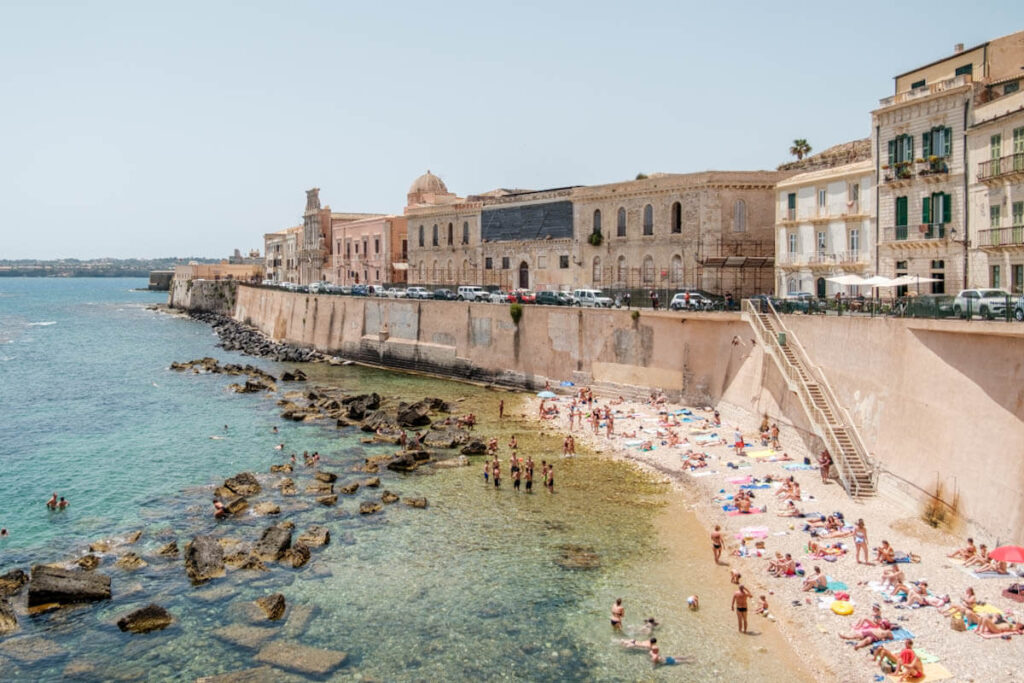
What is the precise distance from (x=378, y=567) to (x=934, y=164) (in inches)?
900

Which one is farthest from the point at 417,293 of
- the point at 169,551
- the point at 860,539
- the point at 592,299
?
the point at 860,539

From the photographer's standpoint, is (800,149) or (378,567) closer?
(378,567)

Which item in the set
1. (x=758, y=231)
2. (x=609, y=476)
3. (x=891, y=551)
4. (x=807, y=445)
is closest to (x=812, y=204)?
(x=758, y=231)

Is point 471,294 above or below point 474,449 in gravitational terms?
above

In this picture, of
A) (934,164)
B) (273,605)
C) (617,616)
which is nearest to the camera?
(617,616)

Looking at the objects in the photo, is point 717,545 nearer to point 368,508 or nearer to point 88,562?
point 368,508

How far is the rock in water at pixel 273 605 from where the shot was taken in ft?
64.1

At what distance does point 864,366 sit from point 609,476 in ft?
29.9

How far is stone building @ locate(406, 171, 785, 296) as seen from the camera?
47469 millimetres

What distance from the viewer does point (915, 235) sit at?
31125 millimetres

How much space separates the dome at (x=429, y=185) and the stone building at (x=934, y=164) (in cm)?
5220

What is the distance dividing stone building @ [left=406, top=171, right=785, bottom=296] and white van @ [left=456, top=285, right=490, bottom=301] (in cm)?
480

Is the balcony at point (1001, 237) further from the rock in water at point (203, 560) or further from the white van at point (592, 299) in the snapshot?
the rock in water at point (203, 560)

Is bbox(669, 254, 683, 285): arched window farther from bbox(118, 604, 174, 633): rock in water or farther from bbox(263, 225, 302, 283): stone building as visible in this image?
bbox(263, 225, 302, 283): stone building
